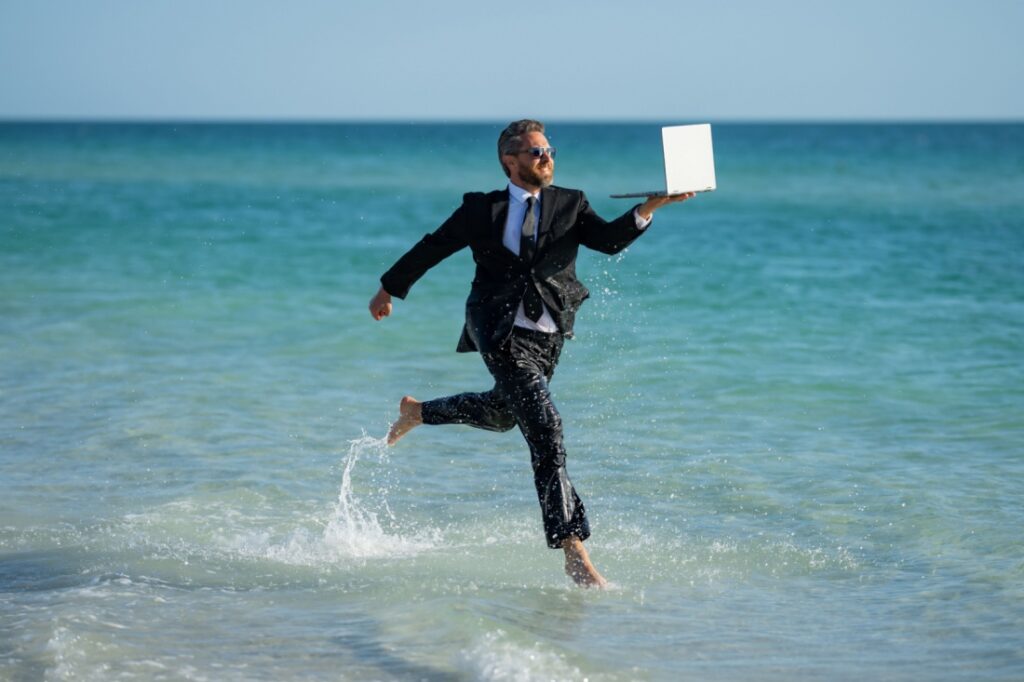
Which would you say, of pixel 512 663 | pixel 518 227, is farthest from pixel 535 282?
pixel 512 663

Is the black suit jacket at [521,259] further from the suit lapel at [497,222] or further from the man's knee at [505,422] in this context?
the man's knee at [505,422]

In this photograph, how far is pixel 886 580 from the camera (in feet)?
19.8

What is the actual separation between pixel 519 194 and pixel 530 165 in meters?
0.14

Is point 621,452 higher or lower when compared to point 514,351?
lower

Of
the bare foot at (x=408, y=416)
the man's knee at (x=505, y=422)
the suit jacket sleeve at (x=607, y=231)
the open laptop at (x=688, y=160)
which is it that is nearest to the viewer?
the open laptop at (x=688, y=160)

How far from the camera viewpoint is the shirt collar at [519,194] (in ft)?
19.0

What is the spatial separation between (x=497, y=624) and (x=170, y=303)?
10.3 meters

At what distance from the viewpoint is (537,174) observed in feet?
18.9

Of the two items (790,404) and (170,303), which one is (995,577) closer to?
(790,404)

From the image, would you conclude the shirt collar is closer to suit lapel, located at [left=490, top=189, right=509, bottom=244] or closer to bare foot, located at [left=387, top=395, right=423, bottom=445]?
suit lapel, located at [left=490, top=189, right=509, bottom=244]

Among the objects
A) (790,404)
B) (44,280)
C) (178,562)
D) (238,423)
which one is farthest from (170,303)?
(178,562)

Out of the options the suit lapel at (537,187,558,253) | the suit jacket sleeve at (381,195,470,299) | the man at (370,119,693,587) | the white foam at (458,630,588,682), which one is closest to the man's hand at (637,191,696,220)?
the man at (370,119,693,587)

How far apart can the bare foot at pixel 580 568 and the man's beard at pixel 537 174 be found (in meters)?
1.45

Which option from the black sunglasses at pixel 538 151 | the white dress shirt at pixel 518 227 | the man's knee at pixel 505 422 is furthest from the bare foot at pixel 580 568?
the black sunglasses at pixel 538 151
